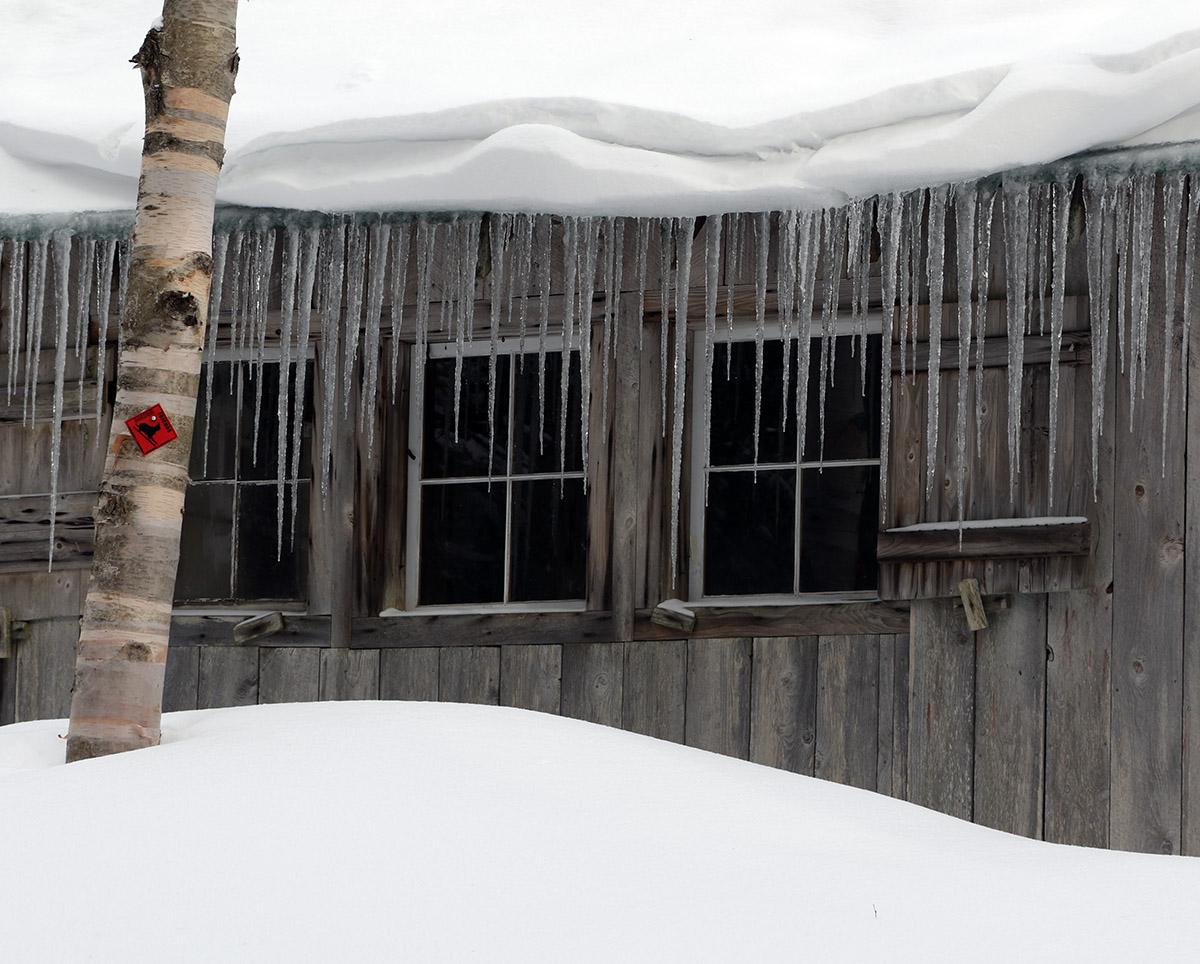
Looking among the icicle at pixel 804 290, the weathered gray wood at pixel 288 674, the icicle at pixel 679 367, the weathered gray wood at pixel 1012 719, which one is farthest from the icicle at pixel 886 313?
the weathered gray wood at pixel 288 674

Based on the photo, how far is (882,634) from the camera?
535 cm

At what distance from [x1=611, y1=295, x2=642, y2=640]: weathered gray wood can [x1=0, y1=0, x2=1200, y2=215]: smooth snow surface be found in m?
0.61

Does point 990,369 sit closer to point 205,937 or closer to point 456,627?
point 456,627

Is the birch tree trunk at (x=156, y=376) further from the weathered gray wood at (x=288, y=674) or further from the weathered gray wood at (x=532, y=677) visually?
the weathered gray wood at (x=288, y=674)

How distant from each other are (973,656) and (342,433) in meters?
2.67

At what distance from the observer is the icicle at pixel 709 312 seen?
5.55m

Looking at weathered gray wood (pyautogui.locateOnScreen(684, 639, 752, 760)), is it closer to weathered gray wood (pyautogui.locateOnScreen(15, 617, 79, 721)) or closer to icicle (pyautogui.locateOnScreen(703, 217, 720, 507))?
icicle (pyautogui.locateOnScreen(703, 217, 720, 507))

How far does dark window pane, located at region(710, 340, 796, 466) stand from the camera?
226 inches

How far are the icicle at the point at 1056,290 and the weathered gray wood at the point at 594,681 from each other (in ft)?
5.63

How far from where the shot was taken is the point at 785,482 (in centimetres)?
572

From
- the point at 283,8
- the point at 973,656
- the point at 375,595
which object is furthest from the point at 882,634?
the point at 283,8

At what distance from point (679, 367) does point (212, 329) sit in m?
2.02

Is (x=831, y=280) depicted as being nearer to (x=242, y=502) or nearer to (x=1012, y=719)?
(x=1012, y=719)

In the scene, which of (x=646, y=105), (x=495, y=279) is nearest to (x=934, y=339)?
(x=646, y=105)
